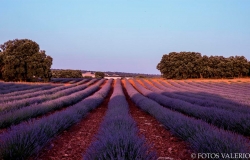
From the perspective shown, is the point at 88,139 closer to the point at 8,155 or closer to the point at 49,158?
the point at 49,158

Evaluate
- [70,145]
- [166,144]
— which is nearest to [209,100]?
[166,144]

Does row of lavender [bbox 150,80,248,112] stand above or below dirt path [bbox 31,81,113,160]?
above

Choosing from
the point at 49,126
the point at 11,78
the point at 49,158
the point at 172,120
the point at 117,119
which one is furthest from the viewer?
the point at 11,78

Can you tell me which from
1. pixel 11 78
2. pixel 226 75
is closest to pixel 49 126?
pixel 11 78

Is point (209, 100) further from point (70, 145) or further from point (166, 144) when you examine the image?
point (70, 145)

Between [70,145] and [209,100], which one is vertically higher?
[209,100]

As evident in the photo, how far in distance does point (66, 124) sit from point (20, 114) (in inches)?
56.4

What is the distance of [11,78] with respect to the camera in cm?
3148

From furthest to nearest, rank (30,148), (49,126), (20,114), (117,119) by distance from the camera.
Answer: (20,114), (117,119), (49,126), (30,148)

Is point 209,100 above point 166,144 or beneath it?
above

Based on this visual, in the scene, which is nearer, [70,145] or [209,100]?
[70,145]

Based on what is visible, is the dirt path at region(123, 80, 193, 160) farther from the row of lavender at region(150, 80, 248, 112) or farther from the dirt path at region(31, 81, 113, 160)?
the row of lavender at region(150, 80, 248, 112)

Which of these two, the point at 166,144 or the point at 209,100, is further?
the point at 209,100

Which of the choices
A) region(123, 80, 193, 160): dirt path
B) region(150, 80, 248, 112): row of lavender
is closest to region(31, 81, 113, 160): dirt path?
region(123, 80, 193, 160): dirt path
